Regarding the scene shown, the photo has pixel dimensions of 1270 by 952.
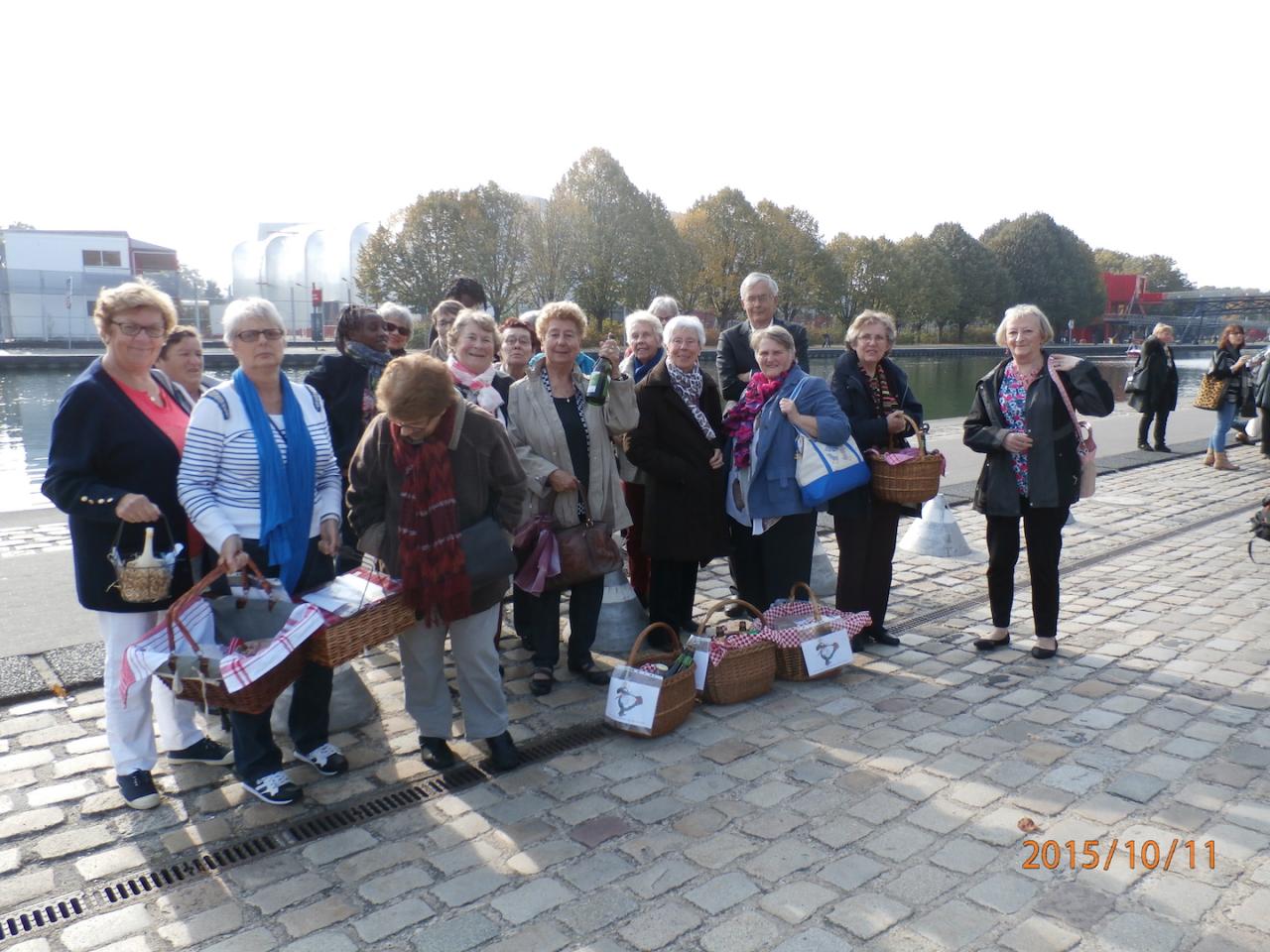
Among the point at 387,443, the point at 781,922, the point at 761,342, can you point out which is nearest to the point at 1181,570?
the point at 761,342

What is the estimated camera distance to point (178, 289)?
5903 centimetres

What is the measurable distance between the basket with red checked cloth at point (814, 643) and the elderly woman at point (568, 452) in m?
0.95

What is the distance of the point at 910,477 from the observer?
17.1 ft

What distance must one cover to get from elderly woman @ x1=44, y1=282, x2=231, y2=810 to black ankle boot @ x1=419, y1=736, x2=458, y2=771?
1.06 metres

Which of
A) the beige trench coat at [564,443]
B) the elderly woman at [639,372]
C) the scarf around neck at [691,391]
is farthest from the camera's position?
the elderly woman at [639,372]

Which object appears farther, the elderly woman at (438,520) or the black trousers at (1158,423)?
the black trousers at (1158,423)

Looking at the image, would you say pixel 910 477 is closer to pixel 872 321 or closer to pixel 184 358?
pixel 872 321

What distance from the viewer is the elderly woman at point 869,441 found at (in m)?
5.40

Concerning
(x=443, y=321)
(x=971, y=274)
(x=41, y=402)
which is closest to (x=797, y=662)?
(x=443, y=321)

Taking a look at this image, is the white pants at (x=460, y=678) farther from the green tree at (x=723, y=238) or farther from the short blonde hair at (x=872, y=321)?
the green tree at (x=723, y=238)

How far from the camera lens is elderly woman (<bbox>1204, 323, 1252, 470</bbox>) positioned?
12930mm

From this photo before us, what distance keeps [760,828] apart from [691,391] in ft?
8.54

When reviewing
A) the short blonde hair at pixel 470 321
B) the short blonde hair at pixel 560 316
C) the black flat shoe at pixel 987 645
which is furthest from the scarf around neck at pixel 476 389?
the black flat shoe at pixel 987 645

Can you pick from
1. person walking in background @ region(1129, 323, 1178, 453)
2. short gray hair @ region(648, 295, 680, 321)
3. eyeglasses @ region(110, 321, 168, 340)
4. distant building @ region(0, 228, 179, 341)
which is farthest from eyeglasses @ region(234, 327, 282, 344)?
distant building @ region(0, 228, 179, 341)
